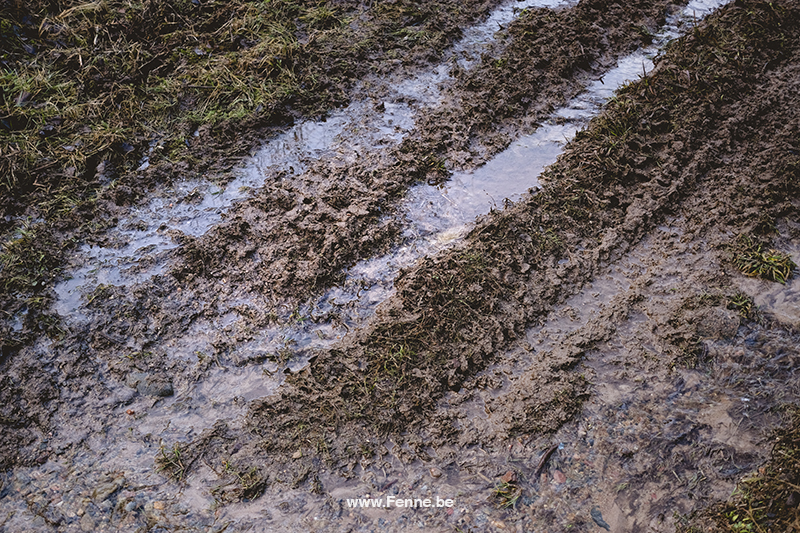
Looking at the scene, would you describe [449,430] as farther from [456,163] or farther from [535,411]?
[456,163]

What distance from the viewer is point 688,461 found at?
104 inches

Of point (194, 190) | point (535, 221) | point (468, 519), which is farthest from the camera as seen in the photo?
point (194, 190)

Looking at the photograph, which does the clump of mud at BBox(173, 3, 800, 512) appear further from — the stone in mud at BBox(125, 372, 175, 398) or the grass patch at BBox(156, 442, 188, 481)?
the stone in mud at BBox(125, 372, 175, 398)

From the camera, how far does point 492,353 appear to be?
322 centimetres

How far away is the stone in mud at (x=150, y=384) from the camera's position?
313 centimetres

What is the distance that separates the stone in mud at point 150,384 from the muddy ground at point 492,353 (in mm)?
20

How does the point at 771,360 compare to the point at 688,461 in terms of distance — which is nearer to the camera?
the point at 688,461

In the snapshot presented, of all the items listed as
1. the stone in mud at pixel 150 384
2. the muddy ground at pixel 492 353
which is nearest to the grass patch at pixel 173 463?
the muddy ground at pixel 492 353

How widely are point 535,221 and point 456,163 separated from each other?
100 cm

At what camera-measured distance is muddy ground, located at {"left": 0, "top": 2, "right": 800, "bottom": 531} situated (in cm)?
264

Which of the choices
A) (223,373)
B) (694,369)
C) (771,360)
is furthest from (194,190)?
(771,360)

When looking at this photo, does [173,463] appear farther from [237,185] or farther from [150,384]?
[237,185]

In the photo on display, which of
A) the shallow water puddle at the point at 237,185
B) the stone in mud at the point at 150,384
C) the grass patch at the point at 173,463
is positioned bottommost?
the grass patch at the point at 173,463

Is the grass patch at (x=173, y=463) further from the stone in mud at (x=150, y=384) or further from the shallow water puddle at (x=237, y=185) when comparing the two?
the shallow water puddle at (x=237, y=185)
